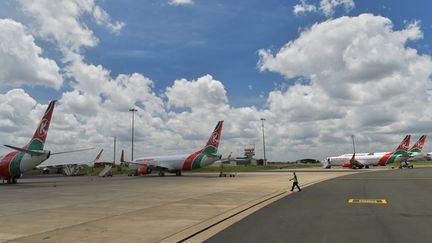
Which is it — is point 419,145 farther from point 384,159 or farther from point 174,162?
point 174,162

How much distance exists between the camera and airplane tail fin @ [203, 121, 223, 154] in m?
58.6

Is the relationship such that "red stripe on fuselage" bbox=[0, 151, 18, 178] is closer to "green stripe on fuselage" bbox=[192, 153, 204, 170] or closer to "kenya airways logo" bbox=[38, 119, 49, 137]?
"kenya airways logo" bbox=[38, 119, 49, 137]

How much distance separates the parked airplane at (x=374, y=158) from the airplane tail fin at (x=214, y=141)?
39.5 metres

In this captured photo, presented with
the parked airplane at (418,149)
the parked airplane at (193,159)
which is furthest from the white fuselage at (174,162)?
the parked airplane at (418,149)

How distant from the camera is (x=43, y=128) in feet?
130

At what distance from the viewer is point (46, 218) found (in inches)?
548

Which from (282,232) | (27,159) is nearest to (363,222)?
(282,232)

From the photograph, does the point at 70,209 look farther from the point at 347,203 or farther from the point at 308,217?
the point at 347,203

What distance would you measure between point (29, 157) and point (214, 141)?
92.8 feet

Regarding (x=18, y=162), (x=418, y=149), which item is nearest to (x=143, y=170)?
(x=18, y=162)

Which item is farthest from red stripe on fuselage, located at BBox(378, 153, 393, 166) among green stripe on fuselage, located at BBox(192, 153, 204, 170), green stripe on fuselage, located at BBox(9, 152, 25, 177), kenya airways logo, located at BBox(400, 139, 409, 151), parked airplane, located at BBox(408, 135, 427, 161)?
green stripe on fuselage, located at BBox(9, 152, 25, 177)

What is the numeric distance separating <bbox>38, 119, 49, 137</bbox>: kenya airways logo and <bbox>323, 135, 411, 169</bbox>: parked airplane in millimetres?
66482

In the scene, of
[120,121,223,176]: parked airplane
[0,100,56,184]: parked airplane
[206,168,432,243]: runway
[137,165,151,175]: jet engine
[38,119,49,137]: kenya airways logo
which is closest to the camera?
[206,168,432,243]: runway

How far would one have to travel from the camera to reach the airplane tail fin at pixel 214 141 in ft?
192
